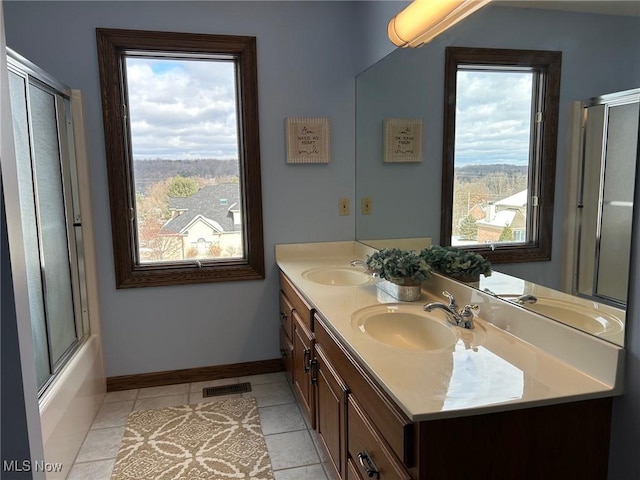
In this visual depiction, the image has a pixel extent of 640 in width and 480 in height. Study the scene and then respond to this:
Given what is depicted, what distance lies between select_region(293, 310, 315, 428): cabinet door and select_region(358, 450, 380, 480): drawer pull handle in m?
0.65

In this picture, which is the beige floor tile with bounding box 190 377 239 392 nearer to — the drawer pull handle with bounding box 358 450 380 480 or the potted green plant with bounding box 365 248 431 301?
the potted green plant with bounding box 365 248 431 301

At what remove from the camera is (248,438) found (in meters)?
2.17

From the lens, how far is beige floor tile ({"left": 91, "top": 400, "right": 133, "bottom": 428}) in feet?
7.66

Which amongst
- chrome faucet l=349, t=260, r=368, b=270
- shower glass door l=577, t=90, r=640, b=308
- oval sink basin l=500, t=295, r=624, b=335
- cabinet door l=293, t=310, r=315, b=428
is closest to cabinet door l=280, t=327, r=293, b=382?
cabinet door l=293, t=310, r=315, b=428

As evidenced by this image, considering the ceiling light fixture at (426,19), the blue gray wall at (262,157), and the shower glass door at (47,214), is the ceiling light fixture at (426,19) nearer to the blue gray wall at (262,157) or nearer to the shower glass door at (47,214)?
the blue gray wall at (262,157)

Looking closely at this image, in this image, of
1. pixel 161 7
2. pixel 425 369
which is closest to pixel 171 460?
pixel 425 369

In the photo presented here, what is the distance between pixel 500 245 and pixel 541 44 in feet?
2.21

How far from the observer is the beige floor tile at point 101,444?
2.06 meters

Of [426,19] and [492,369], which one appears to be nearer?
[492,369]

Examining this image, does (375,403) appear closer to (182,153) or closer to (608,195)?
(608,195)

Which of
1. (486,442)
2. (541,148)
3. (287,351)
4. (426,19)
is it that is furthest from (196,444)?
(426,19)

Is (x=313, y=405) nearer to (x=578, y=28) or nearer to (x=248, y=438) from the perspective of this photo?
(x=248, y=438)

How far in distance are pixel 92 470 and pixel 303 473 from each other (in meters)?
0.96

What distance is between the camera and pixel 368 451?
4.26 feet
